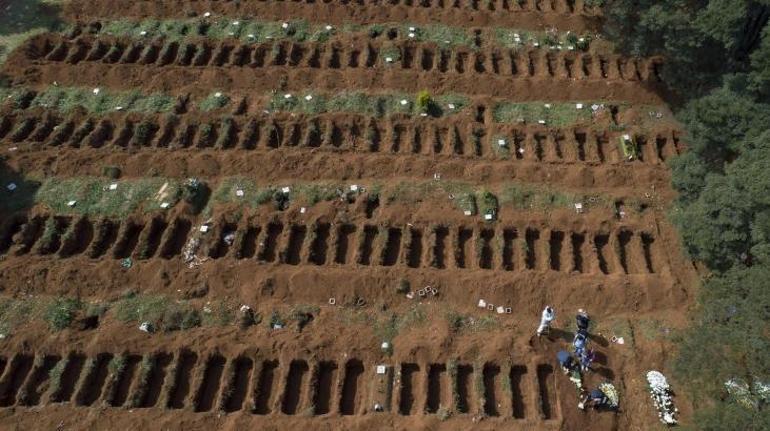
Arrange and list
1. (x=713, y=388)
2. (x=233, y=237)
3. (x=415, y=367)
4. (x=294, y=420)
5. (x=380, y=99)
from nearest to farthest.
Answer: (x=713, y=388)
(x=294, y=420)
(x=415, y=367)
(x=233, y=237)
(x=380, y=99)

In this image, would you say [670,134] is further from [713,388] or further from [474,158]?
[713,388]

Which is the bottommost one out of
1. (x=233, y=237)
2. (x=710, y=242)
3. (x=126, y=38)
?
(x=233, y=237)

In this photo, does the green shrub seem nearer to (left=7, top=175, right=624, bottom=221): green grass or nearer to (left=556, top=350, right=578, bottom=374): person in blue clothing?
(left=7, top=175, right=624, bottom=221): green grass

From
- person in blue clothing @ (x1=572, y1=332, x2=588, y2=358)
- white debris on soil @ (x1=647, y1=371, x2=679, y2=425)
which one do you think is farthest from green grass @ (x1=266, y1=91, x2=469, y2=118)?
white debris on soil @ (x1=647, y1=371, x2=679, y2=425)

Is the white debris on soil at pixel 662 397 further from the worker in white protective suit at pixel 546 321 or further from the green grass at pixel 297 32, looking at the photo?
the green grass at pixel 297 32

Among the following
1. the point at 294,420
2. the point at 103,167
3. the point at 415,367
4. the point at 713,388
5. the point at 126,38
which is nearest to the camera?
the point at 713,388

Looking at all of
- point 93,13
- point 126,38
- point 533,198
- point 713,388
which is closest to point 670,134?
point 533,198
